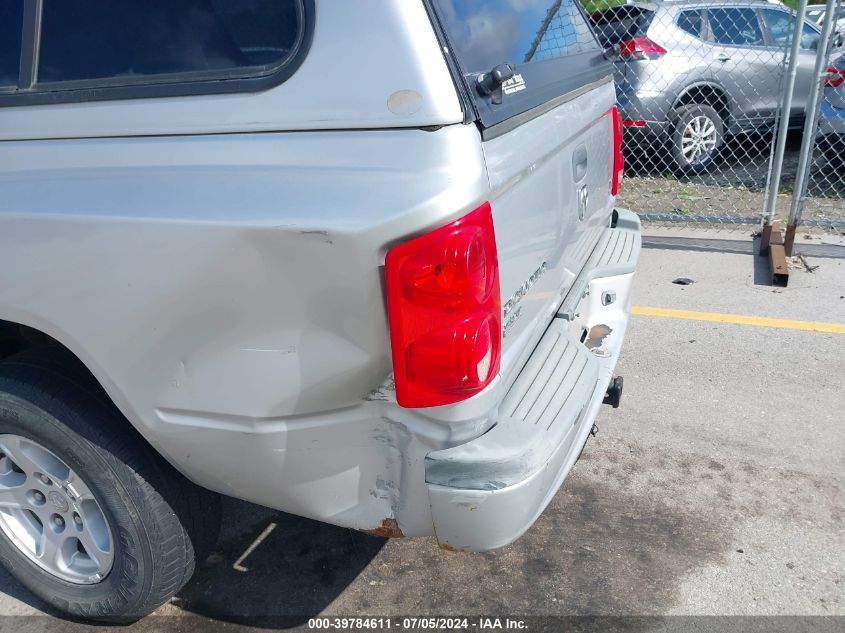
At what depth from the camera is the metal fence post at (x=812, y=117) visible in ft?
16.3

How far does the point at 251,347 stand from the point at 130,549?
0.88 m

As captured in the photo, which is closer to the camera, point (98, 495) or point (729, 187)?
point (98, 495)

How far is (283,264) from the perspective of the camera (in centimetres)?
166

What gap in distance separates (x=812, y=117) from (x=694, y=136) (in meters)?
2.19

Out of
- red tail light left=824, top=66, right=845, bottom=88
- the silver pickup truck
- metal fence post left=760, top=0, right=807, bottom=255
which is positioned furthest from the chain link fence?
the silver pickup truck

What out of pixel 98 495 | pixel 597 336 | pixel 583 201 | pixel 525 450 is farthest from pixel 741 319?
pixel 98 495

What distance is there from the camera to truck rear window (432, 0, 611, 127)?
5.96ft

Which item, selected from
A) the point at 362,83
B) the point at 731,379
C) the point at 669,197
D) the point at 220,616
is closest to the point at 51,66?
the point at 362,83

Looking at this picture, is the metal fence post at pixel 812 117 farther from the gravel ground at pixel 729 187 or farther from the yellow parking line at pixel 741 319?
the yellow parking line at pixel 741 319

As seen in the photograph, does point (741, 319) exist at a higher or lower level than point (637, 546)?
lower

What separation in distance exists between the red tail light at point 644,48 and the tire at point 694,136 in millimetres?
567

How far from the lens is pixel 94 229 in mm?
1805

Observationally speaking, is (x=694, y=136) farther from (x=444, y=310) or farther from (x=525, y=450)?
(x=444, y=310)

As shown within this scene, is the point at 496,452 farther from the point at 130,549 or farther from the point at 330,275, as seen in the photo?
the point at 130,549
